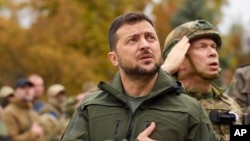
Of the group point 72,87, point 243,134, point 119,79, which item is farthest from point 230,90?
point 72,87

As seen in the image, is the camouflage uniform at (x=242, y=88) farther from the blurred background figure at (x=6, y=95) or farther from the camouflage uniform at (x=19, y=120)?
the blurred background figure at (x=6, y=95)

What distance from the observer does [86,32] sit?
35.6m

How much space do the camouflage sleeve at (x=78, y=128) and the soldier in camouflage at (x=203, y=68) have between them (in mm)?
1588

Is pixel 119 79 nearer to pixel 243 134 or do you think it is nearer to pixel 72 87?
pixel 243 134

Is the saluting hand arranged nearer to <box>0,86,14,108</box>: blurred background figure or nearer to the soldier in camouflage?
the soldier in camouflage

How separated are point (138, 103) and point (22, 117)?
7.71 meters

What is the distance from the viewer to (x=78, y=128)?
6914mm

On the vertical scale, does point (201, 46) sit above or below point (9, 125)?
above

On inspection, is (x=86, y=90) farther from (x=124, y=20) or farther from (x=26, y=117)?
(x=124, y=20)

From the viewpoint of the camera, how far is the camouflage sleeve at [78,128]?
686 cm

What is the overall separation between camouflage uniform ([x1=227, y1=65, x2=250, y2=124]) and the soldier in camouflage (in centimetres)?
87

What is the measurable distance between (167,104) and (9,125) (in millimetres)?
7700

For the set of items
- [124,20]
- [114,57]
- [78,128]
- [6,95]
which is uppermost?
[124,20]

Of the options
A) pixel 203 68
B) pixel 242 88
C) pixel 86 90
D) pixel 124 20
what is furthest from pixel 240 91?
pixel 86 90
